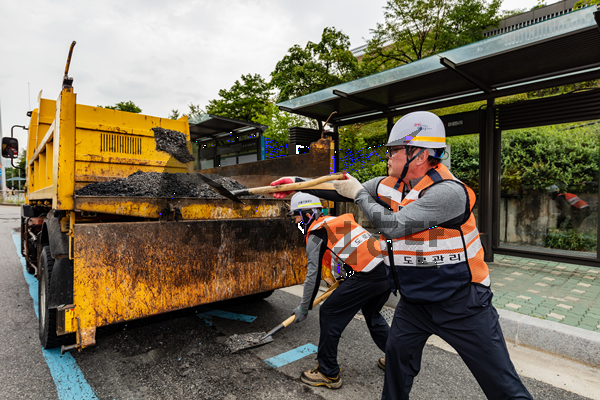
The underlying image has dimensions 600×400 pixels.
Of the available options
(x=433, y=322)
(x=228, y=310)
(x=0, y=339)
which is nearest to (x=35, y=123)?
(x=0, y=339)

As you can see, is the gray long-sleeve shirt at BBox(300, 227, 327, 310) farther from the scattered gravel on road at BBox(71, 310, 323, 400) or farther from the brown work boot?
the scattered gravel on road at BBox(71, 310, 323, 400)

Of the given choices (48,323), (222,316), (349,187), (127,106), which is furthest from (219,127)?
(127,106)

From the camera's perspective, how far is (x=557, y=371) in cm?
278

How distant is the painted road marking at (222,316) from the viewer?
377 cm

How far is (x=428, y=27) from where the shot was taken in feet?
45.2

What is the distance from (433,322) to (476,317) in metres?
0.20

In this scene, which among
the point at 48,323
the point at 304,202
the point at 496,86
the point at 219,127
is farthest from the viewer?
the point at 219,127

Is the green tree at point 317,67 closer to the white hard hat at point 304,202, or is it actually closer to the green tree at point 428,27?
the green tree at point 428,27

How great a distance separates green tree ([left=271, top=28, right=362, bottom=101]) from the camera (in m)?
14.3

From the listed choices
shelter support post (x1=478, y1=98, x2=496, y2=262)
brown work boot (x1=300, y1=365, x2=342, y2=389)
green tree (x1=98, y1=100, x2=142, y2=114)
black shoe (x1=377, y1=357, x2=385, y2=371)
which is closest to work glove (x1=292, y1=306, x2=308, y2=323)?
brown work boot (x1=300, y1=365, x2=342, y2=389)

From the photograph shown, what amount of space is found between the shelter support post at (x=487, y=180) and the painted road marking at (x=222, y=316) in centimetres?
466

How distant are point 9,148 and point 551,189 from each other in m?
9.83

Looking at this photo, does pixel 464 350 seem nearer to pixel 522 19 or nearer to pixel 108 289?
pixel 108 289

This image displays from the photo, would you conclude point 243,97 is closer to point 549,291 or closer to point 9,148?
point 9,148
